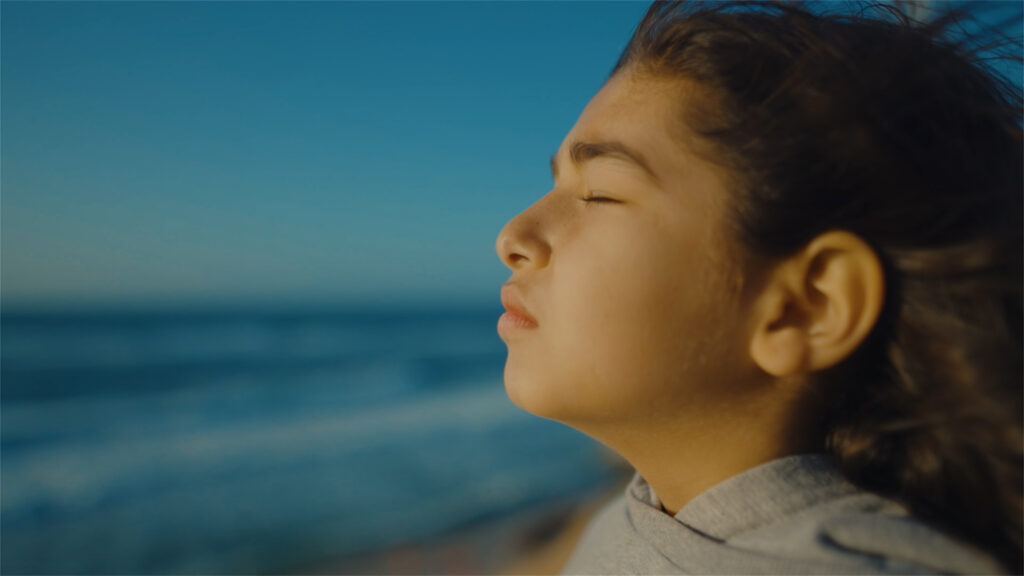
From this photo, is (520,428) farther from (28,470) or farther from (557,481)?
(28,470)

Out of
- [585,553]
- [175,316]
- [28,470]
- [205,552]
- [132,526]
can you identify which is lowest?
[585,553]

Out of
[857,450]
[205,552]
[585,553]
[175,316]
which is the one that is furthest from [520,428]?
[175,316]

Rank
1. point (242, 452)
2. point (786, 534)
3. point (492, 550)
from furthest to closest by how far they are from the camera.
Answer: point (242, 452), point (492, 550), point (786, 534)

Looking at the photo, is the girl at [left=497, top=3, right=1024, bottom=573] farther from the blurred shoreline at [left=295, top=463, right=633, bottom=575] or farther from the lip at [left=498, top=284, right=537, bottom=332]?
the blurred shoreline at [left=295, top=463, right=633, bottom=575]

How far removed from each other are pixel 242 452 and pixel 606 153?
6.51 metres

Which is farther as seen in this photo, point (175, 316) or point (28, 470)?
point (175, 316)

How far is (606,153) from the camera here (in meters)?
1.20

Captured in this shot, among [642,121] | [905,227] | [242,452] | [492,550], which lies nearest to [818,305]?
[905,227]

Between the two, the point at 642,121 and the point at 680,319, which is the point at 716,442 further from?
the point at 642,121

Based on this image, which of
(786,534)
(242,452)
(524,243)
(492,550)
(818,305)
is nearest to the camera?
(786,534)

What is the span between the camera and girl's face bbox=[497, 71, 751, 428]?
1.11m

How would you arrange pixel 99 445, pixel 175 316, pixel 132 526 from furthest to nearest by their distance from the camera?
pixel 175 316, pixel 99 445, pixel 132 526

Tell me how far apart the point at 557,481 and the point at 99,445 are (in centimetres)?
458

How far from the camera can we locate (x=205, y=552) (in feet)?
14.5
